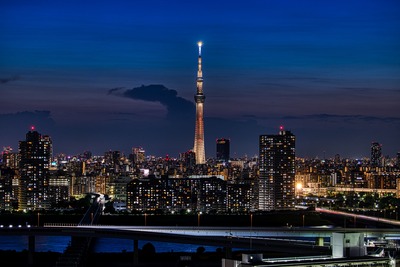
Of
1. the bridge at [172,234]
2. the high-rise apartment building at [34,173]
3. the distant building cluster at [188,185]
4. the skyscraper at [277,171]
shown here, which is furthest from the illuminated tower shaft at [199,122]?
the bridge at [172,234]

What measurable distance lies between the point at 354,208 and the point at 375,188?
29.0 meters

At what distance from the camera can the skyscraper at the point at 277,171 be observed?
89.6m

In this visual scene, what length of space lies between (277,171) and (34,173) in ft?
73.9

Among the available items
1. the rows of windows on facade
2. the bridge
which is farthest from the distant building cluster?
the bridge

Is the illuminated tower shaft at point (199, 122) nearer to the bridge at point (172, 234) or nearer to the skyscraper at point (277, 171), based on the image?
the skyscraper at point (277, 171)

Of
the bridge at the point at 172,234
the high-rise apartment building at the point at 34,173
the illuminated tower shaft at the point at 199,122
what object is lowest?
the bridge at the point at 172,234

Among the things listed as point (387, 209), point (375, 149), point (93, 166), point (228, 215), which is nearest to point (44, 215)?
point (228, 215)

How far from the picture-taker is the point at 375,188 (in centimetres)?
11938

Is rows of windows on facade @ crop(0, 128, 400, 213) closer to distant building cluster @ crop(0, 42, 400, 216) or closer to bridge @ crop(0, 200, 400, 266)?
distant building cluster @ crop(0, 42, 400, 216)

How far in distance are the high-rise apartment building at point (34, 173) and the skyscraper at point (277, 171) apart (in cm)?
1947

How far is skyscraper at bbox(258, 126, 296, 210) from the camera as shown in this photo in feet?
294

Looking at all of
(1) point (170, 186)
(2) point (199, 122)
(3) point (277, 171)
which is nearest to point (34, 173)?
(1) point (170, 186)

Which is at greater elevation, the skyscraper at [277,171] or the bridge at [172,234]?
the skyscraper at [277,171]

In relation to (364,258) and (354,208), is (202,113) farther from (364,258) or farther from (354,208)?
(364,258)
